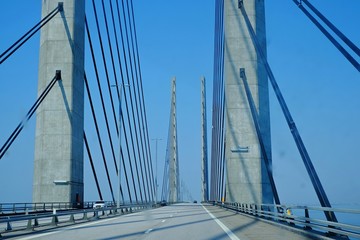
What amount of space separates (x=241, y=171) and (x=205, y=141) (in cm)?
5041

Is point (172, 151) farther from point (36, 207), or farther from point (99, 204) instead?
point (36, 207)

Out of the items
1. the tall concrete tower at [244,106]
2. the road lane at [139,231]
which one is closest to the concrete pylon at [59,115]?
the tall concrete tower at [244,106]

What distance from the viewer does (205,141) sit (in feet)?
291

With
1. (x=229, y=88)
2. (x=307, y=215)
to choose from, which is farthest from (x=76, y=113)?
(x=307, y=215)

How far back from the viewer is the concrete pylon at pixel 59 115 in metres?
41.8

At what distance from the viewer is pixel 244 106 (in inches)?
1490

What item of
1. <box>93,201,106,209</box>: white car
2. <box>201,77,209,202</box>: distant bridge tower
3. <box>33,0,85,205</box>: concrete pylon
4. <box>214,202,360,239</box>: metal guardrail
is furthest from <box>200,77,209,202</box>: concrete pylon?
<box>214,202,360,239</box>: metal guardrail

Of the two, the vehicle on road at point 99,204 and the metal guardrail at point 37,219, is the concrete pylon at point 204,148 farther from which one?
the metal guardrail at point 37,219

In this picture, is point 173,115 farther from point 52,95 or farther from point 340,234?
point 340,234

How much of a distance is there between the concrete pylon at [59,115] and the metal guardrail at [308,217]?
1335 centimetres

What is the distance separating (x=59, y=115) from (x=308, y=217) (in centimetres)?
2996

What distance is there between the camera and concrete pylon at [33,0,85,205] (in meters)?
41.8

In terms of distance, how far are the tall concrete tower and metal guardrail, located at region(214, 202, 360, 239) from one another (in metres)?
1.97

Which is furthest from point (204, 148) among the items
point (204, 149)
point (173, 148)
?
point (173, 148)
